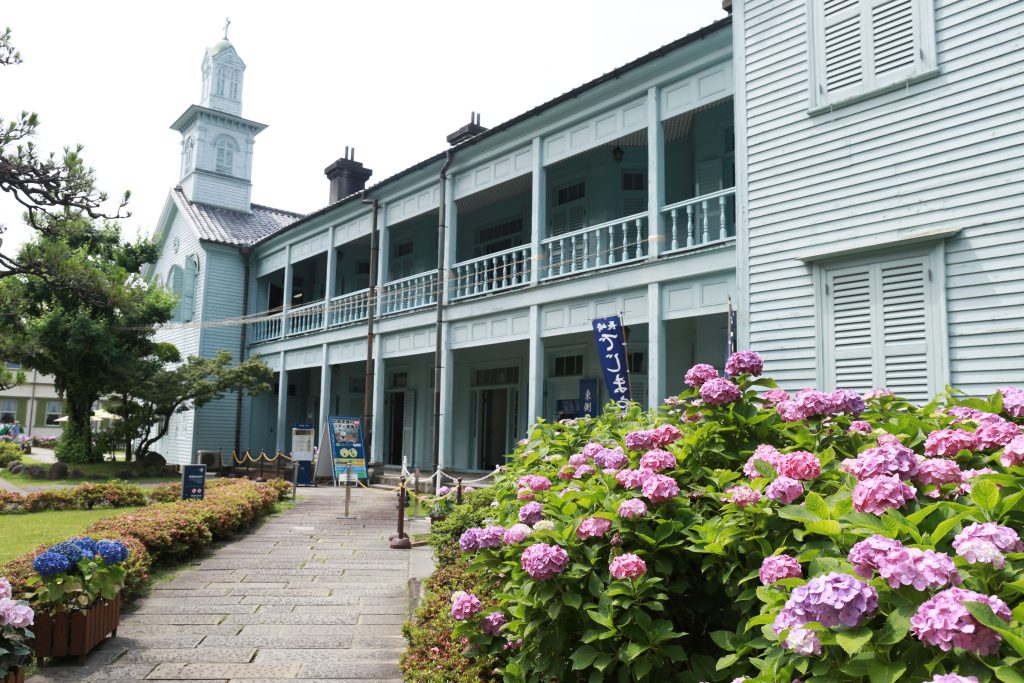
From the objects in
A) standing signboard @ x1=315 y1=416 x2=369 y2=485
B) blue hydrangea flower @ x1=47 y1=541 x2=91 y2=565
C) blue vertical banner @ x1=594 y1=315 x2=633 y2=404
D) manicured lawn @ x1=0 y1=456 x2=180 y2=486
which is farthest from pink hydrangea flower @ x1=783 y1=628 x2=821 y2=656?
manicured lawn @ x1=0 y1=456 x2=180 y2=486

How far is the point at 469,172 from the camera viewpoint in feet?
52.5

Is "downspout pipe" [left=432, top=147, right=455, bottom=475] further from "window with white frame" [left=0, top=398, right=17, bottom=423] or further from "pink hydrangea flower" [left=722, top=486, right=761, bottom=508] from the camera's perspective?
"window with white frame" [left=0, top=398, right=17, bottom=423]

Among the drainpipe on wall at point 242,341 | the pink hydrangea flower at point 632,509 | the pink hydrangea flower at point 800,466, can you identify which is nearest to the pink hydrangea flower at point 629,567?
the pink hydrangea flower at point 632,509

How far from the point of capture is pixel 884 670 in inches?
74.5

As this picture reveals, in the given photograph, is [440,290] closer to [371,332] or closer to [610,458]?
[371,332]

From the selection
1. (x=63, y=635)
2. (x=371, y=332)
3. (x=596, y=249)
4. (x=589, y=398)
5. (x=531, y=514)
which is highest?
(x=596, y=249)

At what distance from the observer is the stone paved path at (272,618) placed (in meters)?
5.16

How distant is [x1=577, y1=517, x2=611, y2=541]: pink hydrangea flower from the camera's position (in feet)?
10.6

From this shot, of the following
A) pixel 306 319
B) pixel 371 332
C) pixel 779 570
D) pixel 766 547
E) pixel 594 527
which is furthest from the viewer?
pixel 306 319

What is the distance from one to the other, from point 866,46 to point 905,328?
3238 millimetres

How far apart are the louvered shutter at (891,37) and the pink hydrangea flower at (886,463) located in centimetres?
697

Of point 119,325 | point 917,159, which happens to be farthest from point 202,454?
point 917,159

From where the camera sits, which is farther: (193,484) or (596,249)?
(596,249)

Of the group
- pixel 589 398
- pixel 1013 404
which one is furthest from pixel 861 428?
pixel 589 398
